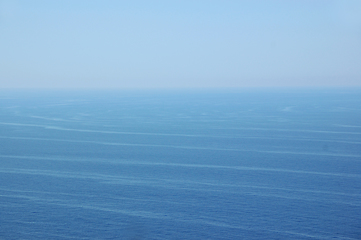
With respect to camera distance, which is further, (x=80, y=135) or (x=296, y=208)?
(x=80, y=135)

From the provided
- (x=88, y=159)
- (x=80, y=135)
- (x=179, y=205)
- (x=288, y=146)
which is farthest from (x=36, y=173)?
(x=288, y=146)

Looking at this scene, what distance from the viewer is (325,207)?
89.0ft

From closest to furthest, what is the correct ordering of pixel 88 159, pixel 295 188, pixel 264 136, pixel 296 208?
1. pixel 296 208
2. pixel 295 188
3. pixel 88 159
4. pixel 264 136

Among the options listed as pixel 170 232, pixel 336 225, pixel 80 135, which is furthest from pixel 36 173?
pixel 336 225

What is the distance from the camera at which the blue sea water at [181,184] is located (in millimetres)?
24016

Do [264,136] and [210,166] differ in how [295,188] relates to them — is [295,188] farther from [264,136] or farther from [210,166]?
[264,136]

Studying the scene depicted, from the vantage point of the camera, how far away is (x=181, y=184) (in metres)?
32.1

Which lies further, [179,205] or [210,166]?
[210,166]

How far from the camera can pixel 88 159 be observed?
41.3 metres

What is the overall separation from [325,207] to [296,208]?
200cm

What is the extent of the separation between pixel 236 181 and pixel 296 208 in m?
6.77

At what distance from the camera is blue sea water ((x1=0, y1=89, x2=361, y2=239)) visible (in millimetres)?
24016

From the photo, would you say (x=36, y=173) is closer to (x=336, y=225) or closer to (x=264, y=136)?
(x=336, y=225)

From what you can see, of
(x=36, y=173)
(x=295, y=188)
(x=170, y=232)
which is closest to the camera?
(x=170, y=232)
